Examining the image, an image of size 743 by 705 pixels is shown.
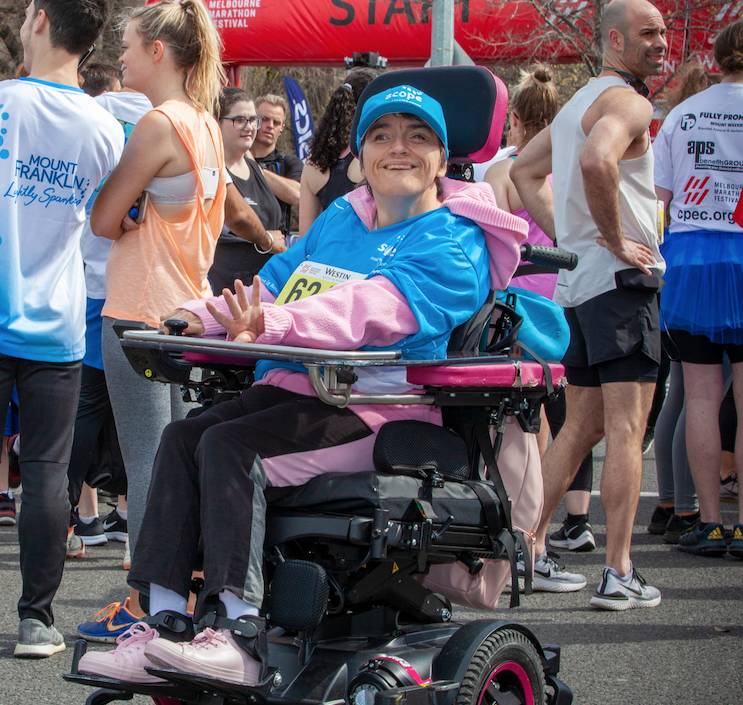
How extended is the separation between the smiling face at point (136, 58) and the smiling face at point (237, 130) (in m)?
2.14

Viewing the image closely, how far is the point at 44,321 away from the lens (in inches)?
127

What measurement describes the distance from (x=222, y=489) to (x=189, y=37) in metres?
1.89

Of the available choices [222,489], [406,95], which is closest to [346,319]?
[222,489]

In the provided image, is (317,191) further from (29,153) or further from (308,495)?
(308,495)

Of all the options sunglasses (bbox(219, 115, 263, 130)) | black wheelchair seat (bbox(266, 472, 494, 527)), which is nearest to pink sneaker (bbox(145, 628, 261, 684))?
black wheelchair seat (bbox(266, 472, 494, 527))

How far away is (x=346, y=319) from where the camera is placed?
235cm

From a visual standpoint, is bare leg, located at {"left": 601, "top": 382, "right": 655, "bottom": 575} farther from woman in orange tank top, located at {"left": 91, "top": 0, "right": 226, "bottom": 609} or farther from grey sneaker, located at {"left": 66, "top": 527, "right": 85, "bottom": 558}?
grey sneaker, located at {"left": 66, "top": 527, "right": 85, "bottom": 558}

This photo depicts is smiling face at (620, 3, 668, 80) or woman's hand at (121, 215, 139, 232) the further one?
smiling face at (620, 3, 668, 80)

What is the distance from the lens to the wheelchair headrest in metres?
2.88

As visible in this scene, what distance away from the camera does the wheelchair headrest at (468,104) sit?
2885 millimetres

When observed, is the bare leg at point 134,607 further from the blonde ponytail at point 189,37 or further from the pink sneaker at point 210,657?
the blonde ponytail at point 189,37

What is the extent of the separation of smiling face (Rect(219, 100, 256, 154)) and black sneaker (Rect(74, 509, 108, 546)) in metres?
2.30

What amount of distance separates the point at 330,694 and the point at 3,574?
2356 millimetres

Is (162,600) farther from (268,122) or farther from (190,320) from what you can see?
(268,122)
